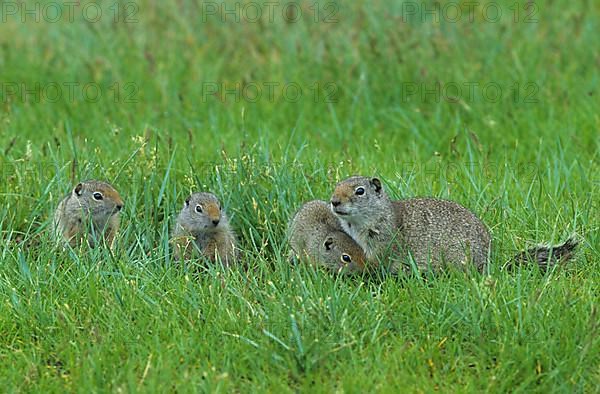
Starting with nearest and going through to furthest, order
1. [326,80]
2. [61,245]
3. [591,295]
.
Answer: [591,295]
[61,245]
[326,80]

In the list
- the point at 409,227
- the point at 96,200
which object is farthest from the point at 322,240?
the point at 96,200

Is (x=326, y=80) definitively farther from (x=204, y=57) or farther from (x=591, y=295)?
(x=591, y=295)

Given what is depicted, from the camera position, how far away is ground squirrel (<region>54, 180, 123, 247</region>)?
588 cm

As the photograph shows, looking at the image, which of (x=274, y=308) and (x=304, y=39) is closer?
(x=274, y=308)

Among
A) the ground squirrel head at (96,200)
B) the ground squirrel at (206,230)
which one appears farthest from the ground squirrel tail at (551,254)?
the ground squirrel head at (96,200)

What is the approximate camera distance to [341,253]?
5.70 m

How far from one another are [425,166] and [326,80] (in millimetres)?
1682

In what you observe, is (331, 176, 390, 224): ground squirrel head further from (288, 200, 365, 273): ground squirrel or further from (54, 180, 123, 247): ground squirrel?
(54, 180, 123, 247): ground squirrel

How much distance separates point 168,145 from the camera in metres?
6.85

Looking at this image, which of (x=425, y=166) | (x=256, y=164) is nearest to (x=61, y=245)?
(x=256, y=164)

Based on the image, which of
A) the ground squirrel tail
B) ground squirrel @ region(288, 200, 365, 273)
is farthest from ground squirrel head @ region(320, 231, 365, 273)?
the ground squirrel tail

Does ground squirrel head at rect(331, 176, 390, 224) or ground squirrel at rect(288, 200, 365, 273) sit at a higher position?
ground squirrel head at rect(331, 176, 390, 224)

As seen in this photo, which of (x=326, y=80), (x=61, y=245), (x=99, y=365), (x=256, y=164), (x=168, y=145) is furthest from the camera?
(x=326, y=80)

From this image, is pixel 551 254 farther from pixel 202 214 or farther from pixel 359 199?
pixel 202 214
